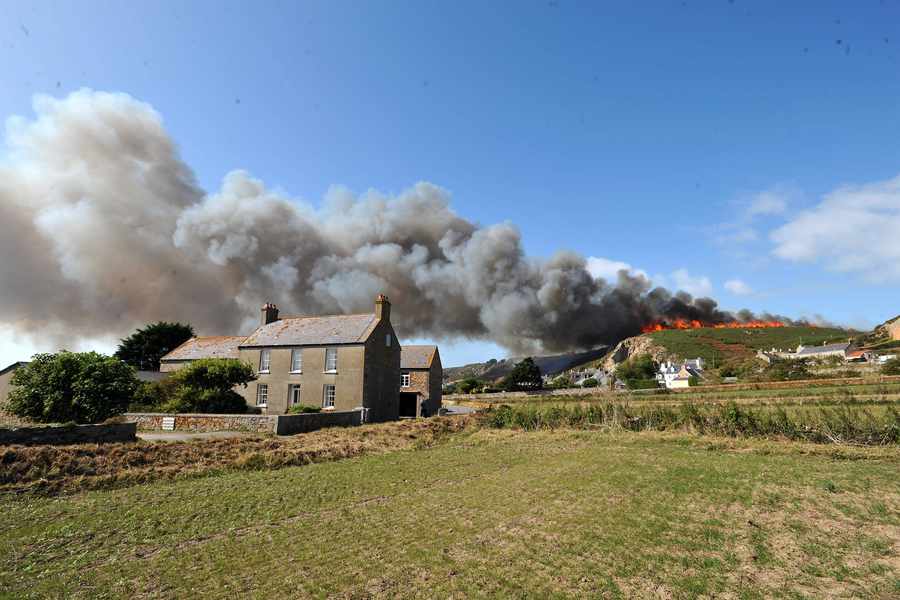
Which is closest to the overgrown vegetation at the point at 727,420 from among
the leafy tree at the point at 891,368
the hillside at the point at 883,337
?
the leafy tree at the point at 891,368

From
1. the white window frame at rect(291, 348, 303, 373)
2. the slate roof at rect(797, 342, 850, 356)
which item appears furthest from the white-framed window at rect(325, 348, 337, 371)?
the slate roof at rect(797, 342, 850, 356)

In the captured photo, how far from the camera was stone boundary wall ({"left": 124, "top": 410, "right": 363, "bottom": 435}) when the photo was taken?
81.8 feet

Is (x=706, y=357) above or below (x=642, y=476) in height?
above

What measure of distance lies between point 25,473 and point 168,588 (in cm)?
1025

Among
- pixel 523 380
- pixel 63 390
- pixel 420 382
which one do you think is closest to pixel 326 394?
pixel 63 390

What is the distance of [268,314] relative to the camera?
1655 inches

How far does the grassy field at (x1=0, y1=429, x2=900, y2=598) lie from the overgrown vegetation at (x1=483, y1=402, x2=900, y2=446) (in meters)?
6.75

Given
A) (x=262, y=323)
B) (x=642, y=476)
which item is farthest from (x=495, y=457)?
(x=262, y=323)

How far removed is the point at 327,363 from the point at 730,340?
156 meters

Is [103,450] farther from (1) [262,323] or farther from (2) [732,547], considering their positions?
(1) [262,323]

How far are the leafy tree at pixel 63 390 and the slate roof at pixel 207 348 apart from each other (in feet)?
67.9

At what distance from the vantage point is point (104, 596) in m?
5.90

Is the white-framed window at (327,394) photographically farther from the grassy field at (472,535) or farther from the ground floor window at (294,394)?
the grassy field at (472,535)

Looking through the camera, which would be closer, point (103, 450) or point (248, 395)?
point (103, 450)
